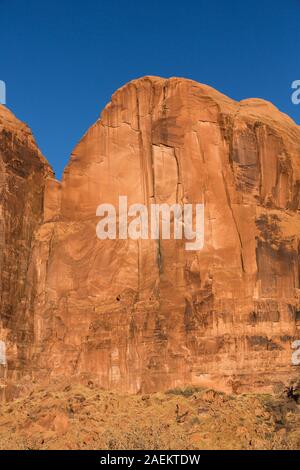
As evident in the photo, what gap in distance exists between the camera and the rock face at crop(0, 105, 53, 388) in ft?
198

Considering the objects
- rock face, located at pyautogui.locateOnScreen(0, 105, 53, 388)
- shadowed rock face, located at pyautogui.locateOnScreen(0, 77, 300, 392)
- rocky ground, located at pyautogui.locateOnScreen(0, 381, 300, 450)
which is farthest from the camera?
rock face, located at pyautogui.locateOnScreen(0, 105, 53, 388)

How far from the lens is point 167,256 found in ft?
201

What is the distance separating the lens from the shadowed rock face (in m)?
58.2

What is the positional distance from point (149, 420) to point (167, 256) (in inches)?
464

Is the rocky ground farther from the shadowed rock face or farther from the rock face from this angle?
the rock face

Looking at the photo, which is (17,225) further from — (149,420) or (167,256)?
(149,420)

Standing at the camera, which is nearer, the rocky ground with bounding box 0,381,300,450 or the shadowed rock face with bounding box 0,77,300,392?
the rocky ground with bounding box 0,381,300,450

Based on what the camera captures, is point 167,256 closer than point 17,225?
Yes

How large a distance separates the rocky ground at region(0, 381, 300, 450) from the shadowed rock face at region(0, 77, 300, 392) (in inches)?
68.9

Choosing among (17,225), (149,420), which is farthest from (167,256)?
(149,420)

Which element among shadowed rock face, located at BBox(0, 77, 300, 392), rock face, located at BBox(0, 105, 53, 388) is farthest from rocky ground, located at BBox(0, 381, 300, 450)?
rock face, located at BBox(0, 105, 53, 388)

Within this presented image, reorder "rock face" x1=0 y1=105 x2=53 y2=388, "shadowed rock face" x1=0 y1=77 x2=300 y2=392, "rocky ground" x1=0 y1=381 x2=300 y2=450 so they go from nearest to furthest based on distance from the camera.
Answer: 1. "rocky ground" x1=0 y1=381 x2=300 y2=450
2. "shadowed rock face" x1=0 y1=77 x2=300 y2=392
3. "rock face" x1=0 y1=105 x2=53 y2=388

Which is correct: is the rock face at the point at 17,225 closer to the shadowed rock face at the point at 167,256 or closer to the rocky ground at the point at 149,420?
the shadowed rock face at the point at 167,256

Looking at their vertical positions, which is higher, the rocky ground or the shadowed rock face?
the shadowed rock face
